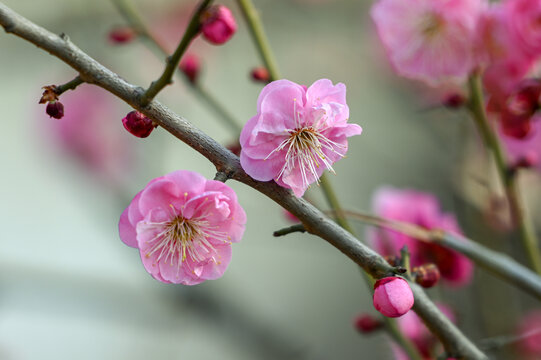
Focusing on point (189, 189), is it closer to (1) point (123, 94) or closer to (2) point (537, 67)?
(1) point (123, 94)

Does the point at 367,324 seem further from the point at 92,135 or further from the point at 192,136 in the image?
the point at 92,135

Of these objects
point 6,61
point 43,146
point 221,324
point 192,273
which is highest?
point 6,61

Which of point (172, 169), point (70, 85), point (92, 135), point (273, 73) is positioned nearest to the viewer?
point (70, 85)

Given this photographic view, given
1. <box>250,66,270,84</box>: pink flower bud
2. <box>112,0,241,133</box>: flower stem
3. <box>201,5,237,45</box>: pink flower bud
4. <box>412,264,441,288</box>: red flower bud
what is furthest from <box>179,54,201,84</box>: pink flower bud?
<box>412,264,441,288</box>: red flower bud

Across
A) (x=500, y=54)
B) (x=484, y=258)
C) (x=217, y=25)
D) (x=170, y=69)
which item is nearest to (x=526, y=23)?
(x=500, y=54)

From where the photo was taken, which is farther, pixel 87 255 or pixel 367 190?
pixel 367 190

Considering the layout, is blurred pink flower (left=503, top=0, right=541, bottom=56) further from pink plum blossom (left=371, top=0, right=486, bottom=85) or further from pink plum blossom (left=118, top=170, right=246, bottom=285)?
pink plum blossom (left=118, top=170, right=246, bottom=285)

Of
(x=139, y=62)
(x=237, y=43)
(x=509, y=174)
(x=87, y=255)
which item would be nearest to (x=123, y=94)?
(x=509, y=174)
